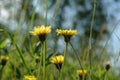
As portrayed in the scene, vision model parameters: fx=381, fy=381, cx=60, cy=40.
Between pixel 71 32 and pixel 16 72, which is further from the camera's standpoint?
pixel 16 72

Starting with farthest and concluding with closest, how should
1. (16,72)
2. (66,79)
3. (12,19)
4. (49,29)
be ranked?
(12,19)
(66,79)
(16,72)
(49,29)

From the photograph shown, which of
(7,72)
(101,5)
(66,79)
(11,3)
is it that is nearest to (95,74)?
(66,79)

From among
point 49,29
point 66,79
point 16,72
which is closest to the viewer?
point 49,29

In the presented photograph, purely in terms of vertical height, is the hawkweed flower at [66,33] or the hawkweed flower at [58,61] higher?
the hawkweed flower at [66,33]

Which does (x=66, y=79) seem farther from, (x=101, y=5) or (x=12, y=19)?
(x=101, y=5)

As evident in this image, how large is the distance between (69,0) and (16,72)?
55.2ft

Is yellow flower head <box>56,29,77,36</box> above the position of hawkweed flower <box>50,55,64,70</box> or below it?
above

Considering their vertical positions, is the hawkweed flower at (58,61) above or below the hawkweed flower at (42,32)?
below

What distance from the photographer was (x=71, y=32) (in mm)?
1251

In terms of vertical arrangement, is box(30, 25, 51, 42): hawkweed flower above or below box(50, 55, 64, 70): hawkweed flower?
above

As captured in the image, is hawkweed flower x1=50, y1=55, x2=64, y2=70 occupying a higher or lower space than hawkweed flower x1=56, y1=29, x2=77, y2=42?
lower

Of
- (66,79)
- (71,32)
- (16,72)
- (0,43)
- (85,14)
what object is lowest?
(85,14)

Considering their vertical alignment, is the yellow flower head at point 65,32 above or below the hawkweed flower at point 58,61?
above

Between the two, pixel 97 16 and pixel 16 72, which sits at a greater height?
pixel 16 72
